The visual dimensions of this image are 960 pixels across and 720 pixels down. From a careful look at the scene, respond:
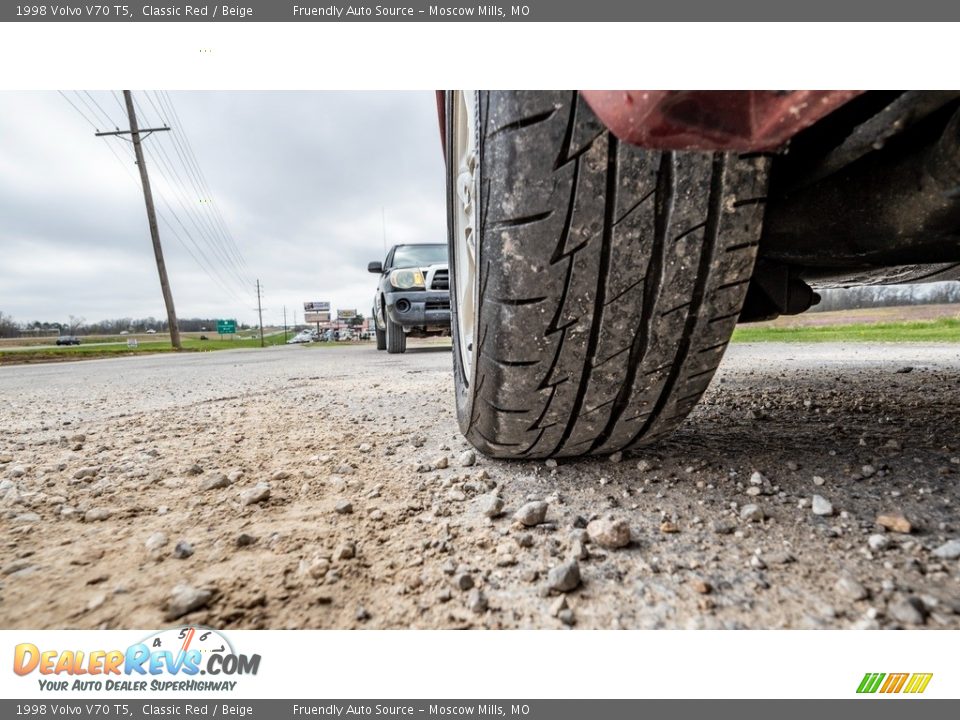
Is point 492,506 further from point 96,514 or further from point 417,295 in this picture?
point 417,295

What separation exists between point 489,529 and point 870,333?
251 inches

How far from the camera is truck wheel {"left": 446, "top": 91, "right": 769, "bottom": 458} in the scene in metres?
0.64

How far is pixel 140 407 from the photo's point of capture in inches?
81.7

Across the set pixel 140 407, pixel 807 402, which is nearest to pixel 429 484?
pixel 807 402

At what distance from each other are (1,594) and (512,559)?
0.69 meters

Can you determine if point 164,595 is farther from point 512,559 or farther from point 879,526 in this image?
point 879,526

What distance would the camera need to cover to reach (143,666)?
20.3 inches

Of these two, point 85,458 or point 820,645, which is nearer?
point 820,645

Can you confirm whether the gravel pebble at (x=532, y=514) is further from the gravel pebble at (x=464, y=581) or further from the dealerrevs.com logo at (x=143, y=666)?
the dealerrevs.com logo at (x=143, y=666)

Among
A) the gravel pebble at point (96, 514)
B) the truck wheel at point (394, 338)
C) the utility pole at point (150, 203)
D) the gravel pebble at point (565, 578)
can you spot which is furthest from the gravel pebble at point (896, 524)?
the utility pole at point (150, 203)

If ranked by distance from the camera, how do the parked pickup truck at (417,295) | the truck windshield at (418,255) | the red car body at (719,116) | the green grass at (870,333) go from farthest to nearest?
the truck windshield at (418,255) < the parked pickup truck at (417,295) < the green grass at (870,333) < the red car body at (719,116)

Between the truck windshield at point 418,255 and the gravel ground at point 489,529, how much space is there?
4.61 meters

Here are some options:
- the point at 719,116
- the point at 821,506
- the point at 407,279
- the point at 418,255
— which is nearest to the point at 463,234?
the point at 719,116

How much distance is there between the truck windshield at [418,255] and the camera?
5848mm
